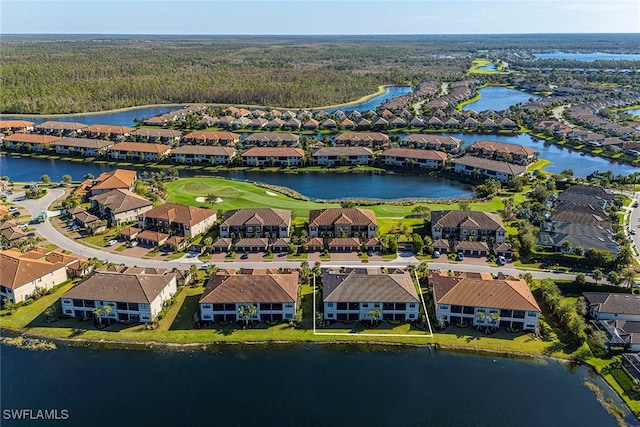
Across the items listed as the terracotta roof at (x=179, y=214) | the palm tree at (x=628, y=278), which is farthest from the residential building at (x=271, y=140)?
the palm tree at (x=628, y=278)

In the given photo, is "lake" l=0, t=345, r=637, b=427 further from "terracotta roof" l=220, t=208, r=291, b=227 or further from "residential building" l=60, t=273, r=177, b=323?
"terracotta roof" l=220, t=208, r=291, b=227

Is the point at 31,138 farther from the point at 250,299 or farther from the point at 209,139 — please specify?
the point at 250,299

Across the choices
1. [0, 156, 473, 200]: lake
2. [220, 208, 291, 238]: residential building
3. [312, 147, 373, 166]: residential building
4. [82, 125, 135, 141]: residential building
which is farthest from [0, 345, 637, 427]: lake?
[82, 125, 135, 141]: residential building

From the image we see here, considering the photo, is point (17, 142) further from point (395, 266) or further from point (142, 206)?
point (395, 266)

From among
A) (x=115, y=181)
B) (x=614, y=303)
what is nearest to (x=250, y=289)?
(x=614, y=303)

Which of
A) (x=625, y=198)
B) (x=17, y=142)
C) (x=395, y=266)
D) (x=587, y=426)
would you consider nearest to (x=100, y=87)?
(x=17, y=142)
